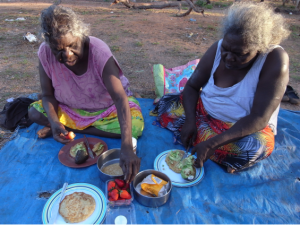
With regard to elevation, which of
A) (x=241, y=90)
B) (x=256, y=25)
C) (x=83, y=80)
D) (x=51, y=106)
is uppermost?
(x=256, y=25)

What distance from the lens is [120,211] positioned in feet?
5.81

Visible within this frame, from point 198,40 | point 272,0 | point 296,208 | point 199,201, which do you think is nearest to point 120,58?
point 198,40

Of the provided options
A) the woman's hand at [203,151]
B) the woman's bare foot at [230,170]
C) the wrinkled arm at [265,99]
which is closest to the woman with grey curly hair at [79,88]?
the woman's hand at [203,151]

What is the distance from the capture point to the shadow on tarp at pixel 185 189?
1853 millimetres

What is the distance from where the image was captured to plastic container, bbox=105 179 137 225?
1.72m

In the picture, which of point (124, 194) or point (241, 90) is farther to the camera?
point (241, 90)

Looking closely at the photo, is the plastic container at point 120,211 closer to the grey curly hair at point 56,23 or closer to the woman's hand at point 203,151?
the woman's hand at point 203,151

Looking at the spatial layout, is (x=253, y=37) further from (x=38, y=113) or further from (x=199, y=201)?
(x=38, y=113)

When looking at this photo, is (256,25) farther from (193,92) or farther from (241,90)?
(193,92)

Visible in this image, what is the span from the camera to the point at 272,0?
1441 cm

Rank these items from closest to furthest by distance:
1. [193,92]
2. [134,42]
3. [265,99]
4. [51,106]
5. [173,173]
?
[265,99] → [173,173] → [51,106] → [193,92] → [134,42]

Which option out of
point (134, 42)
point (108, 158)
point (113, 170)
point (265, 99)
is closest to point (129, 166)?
point (113, 170)

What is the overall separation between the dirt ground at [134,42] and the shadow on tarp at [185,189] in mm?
1521

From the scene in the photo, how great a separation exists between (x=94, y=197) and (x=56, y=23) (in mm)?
1510
